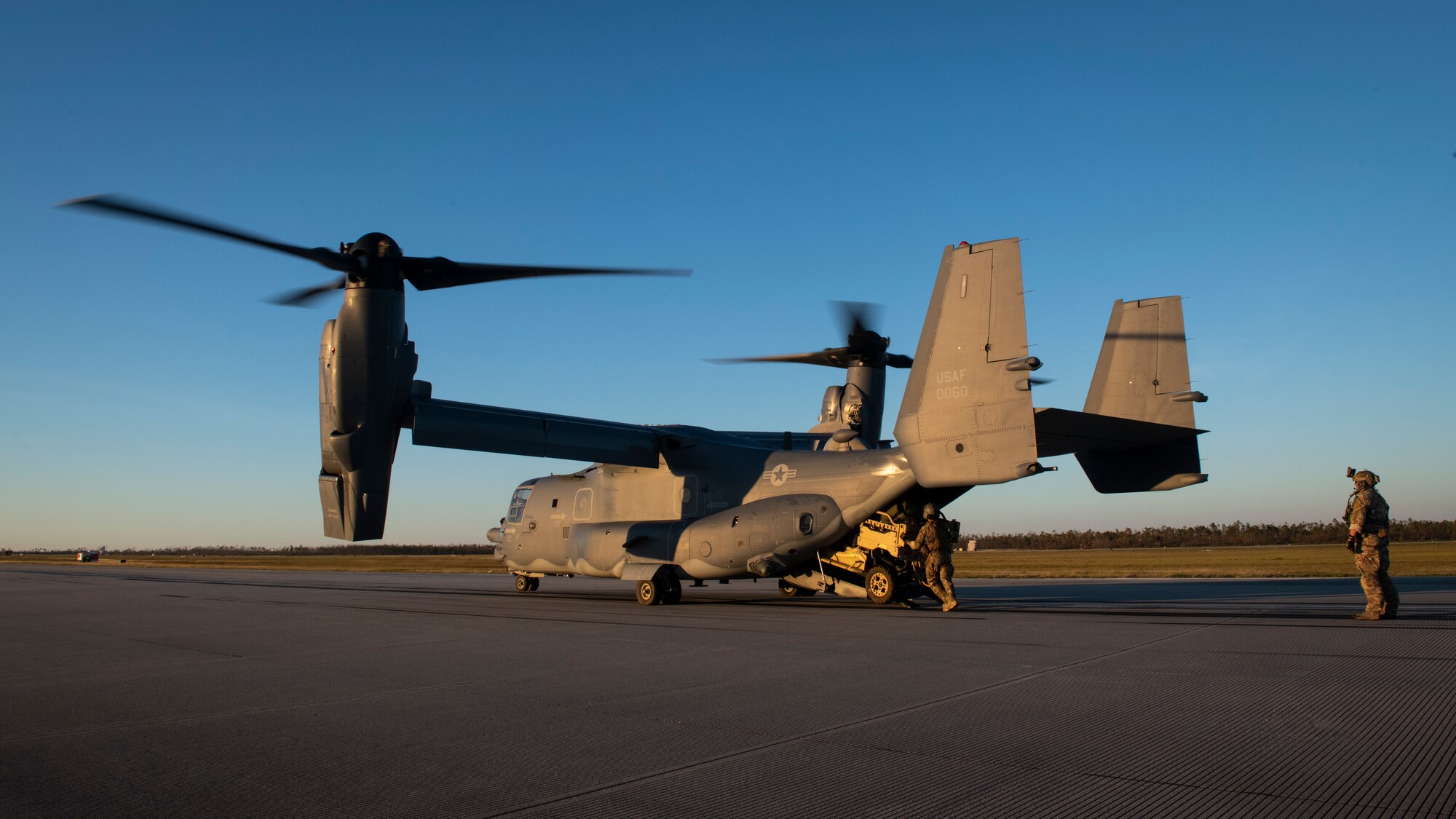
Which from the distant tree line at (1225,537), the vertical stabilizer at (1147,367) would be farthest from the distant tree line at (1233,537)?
the vertical stabilizer at (1147,367)

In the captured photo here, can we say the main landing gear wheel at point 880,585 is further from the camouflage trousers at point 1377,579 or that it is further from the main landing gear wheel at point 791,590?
the camouflage trousers at point 1377,579

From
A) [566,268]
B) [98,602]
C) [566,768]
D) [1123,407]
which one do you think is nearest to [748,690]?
[566,768]

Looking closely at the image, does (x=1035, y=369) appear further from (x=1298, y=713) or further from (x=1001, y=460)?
(x=1298, y=713)

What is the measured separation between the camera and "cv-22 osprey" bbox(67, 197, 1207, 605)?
12.2 meters

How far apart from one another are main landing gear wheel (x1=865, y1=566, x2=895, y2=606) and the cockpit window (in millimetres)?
9038

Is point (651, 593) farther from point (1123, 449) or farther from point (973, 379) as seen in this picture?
point (1123, 449)

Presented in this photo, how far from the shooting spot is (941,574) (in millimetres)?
13445

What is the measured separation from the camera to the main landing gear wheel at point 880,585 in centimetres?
1466

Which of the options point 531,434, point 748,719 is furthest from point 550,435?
point 748,719

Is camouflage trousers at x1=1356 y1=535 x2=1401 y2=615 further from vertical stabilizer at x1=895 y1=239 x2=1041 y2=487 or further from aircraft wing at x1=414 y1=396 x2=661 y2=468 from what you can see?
aircraft wing at x1=414 y1=396 x2=661 y2=468

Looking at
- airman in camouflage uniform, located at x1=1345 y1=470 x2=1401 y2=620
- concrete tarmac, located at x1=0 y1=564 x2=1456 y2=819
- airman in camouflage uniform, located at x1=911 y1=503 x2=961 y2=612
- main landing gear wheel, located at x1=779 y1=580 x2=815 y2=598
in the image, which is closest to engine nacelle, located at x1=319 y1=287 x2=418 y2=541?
concrete tarmac, located at x1=0 y1=564 x2=1456 y2=819

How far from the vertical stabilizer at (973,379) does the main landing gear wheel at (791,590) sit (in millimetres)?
5502

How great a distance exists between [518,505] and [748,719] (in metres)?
16.2

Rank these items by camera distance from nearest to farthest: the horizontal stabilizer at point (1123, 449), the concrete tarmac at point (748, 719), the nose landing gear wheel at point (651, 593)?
the concrete tarmac at point (748, 719) → the horizontal stabilizer at point (1123, 449) → the nose landing gear wheel at point (651, 593)
